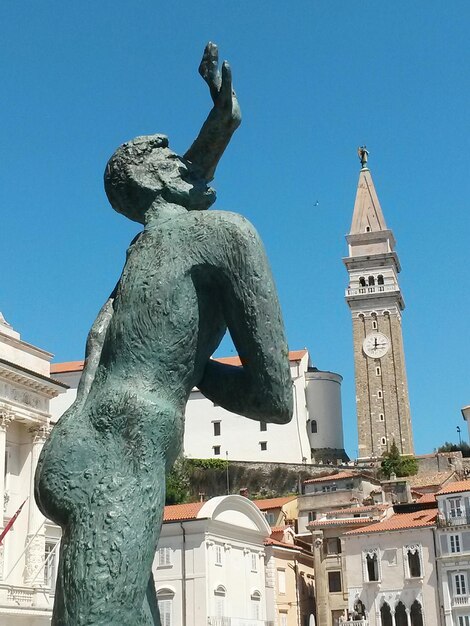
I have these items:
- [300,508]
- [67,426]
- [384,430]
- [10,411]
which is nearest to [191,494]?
[300,508]

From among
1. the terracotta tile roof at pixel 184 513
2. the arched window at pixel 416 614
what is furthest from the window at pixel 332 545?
the terracotta tile roof at pixel 184 513

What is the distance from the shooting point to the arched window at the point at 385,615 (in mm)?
42906

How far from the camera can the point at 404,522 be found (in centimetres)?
4362

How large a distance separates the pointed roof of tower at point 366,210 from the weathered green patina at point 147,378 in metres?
94.2

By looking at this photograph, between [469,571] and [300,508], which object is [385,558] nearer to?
[469,571]

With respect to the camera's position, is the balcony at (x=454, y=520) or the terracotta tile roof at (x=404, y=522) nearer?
the balcony at (x=454, y=520)

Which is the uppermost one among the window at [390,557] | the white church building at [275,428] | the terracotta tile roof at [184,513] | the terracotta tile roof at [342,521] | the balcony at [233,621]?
the white church building at [275,428]

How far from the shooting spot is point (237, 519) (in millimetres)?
41219

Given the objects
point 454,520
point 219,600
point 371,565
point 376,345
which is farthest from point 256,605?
point 376,345

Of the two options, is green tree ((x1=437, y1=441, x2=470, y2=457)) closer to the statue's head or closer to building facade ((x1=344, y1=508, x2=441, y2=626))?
building facade ((x1=344, y1=508, x2=441, y2=626))

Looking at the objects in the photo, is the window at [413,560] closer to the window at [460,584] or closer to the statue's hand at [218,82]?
the window at [460,584]

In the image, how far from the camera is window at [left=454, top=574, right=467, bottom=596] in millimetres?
40719

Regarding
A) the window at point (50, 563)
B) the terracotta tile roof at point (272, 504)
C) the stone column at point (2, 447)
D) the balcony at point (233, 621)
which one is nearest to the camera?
the stone column at point (2, 447)

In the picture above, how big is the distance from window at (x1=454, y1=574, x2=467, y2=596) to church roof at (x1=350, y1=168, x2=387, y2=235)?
58.8m
